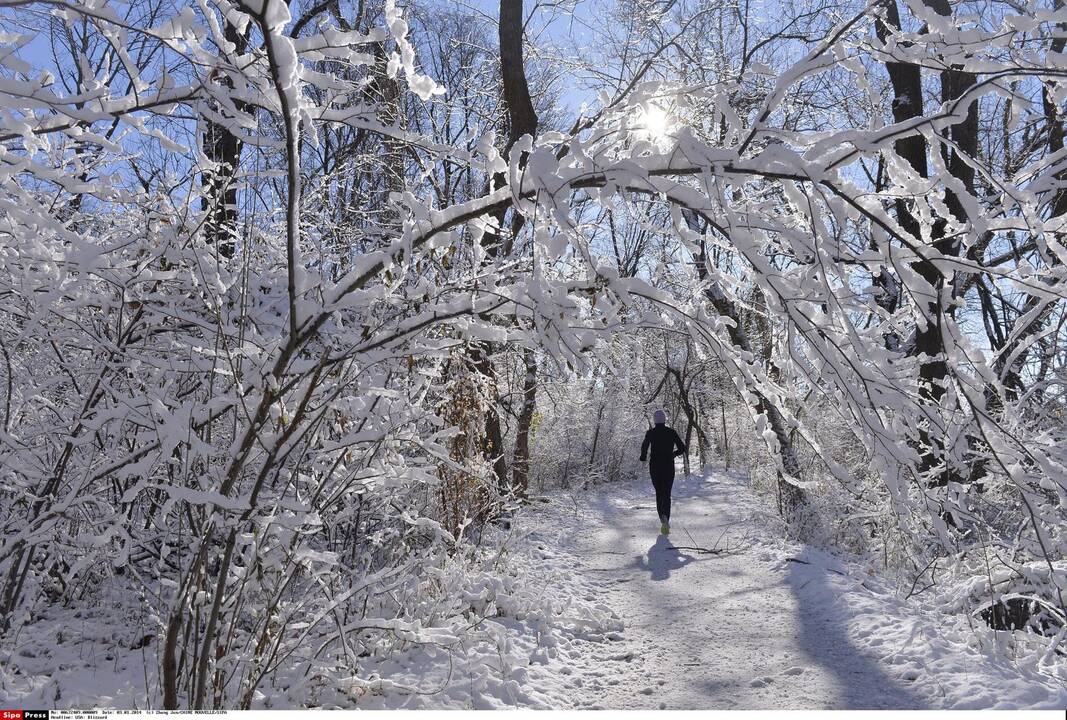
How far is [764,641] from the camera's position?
4652mm

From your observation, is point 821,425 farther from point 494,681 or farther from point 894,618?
point 494,681

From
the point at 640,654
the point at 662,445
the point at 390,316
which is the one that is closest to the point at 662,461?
the point at 662,445

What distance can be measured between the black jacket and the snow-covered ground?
8.74ft

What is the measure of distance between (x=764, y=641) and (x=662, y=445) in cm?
492

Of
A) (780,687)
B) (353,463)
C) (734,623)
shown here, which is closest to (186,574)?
(353,463)

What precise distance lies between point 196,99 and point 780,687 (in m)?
4.04

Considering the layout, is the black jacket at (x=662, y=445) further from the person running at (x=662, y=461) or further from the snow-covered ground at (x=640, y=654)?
the snow-covered ground at (x=640, y=654)

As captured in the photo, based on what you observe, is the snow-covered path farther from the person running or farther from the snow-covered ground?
the person running

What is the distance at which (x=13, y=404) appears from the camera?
3463mm

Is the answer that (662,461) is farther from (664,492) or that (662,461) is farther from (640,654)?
(640,654)

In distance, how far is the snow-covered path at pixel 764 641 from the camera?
3680 millimetres

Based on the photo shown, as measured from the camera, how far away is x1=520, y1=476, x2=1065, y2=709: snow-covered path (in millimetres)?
3680

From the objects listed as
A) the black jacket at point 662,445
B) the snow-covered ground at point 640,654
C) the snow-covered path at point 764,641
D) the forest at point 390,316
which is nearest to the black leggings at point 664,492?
the black jacket at point 662,445

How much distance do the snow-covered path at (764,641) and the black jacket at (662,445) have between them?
137cm
